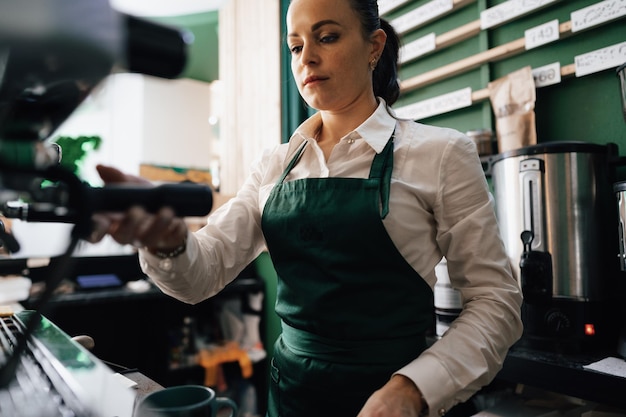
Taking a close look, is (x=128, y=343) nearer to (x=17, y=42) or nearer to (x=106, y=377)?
(x=106, y=377)

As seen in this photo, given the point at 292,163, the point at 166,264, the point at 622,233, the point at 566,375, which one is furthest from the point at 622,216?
the point at 166,264

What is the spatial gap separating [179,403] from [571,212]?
4.02 feet

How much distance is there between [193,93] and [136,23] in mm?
6235

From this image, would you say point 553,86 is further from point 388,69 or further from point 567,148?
point 388,69

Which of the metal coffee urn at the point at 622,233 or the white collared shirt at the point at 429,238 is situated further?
the metal coffee urn at the point at 622,233

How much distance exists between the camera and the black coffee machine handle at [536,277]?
129 centimetres

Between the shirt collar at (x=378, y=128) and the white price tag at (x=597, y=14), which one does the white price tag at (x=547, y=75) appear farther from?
the shirt collar at (x=378, y=128)

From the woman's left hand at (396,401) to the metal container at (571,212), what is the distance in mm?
748

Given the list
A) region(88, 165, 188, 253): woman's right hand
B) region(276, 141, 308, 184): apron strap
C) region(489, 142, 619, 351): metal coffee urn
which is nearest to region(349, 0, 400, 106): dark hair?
region(276, 141, 308, 184): apron strap

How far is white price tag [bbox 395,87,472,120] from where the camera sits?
1960mm

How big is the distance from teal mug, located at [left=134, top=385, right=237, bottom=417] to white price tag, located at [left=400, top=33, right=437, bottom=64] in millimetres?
1924

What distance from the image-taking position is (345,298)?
0.95 m

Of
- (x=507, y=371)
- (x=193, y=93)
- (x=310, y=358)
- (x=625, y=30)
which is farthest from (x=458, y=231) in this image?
(x=193, y=93)

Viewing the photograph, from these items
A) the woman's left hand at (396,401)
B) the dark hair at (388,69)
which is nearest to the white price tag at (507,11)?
the dark hair at (388,69)
